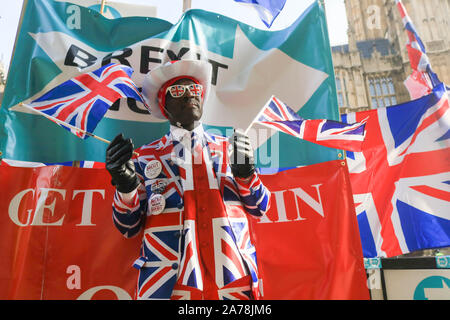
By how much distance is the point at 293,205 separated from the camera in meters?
2.86

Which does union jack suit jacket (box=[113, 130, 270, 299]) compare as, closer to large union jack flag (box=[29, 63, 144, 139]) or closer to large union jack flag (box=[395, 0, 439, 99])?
large union jack flag (box=[29, 63, 144, 139])

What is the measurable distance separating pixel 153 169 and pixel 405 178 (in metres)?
3.01

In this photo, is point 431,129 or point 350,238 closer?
point 350,238

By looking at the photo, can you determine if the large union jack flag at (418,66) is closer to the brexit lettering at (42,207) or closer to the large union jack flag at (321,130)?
the large union jack flag at (321,130)

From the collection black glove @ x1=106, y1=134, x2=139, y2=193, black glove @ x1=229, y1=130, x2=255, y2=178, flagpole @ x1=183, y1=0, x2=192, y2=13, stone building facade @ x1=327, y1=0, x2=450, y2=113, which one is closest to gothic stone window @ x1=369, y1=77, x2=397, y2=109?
stone building facade @ x1=327, y1=0, x2=450, y2=113

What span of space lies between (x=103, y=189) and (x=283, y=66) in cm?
210

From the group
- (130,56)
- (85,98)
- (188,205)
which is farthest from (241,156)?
(130,56)

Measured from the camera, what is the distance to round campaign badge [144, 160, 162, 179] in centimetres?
214

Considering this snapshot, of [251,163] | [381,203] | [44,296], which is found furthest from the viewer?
[381,203]

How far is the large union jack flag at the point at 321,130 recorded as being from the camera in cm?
239

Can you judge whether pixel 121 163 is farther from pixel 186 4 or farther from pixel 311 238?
pixel 186 4

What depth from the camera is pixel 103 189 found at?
2.70 metres

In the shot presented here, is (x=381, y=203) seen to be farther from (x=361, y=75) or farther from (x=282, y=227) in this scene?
(x=361, y=75)

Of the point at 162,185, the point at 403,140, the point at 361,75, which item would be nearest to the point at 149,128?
the point at 162,185
